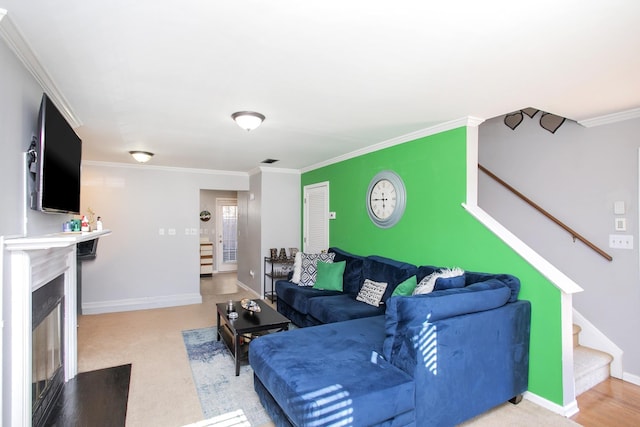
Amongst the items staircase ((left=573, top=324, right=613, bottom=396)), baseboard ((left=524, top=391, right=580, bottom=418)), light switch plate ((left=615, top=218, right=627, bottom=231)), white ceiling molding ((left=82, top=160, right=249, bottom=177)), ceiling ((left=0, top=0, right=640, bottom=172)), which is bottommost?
baseboard ((left=524, top=391, right=580, bottom=418))

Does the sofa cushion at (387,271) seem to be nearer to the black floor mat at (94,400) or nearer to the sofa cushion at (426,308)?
the sofa cushion at (426,308)

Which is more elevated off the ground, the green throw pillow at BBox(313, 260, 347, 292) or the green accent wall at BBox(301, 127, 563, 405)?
the green accent wall at BBox(301, 127, 563, 405)

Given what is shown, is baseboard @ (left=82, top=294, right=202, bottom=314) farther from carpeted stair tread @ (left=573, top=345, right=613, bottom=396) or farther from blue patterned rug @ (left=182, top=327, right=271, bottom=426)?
carpeted stair tread @ (left=573, top=345, right=613, bottom=396)

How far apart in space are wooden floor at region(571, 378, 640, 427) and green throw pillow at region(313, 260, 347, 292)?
2.59 metres

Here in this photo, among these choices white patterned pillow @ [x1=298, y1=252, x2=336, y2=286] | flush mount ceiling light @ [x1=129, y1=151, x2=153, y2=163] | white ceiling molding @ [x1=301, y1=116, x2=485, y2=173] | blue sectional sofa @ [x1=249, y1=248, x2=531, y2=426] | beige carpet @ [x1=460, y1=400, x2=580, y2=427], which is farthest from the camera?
white patterned pillow @ [x1=298, y1=252, x2=336, y2=286]

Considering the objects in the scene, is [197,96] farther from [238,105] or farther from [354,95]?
[354,95]

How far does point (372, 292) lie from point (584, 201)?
231 cm

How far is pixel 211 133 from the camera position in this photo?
3.66 metres

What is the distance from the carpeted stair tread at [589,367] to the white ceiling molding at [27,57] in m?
4.35

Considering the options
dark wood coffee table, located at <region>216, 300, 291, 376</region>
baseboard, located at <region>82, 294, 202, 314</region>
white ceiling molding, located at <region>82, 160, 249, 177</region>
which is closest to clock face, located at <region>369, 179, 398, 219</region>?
dark wood coffee table, located at <region>216, 300, 291, 376</region>

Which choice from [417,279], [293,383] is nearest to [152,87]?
[293,383]

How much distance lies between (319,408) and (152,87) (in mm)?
2366

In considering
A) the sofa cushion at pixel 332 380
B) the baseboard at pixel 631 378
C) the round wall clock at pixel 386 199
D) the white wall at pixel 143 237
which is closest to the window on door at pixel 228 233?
the white wall at pixel 143 237

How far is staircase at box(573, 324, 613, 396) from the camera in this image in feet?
9.03
